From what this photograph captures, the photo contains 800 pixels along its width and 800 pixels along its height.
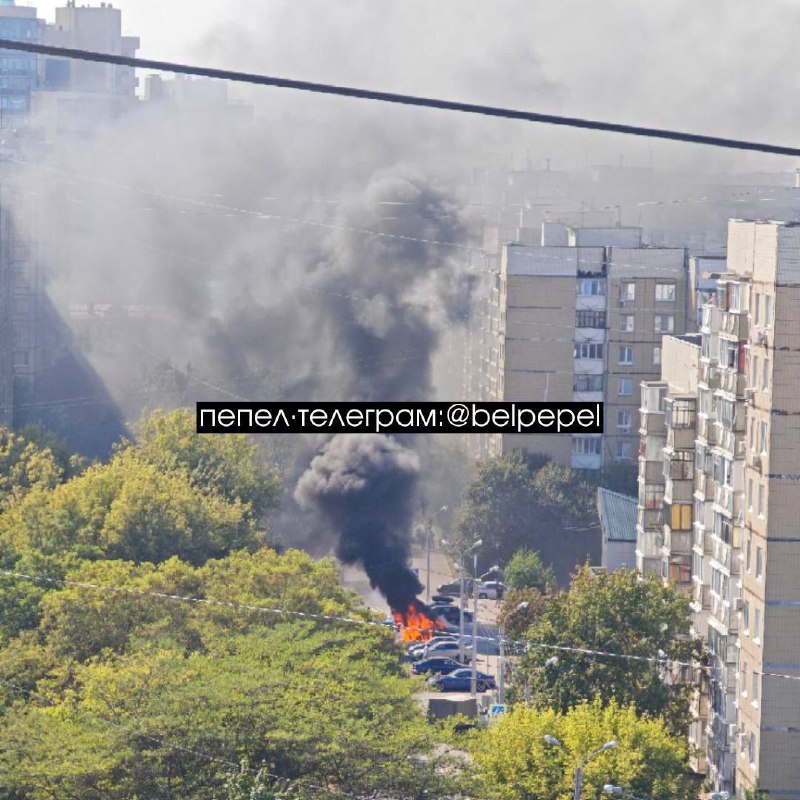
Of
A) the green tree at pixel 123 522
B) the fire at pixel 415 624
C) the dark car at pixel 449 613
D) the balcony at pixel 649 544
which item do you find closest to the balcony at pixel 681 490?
the balcony at pixel 649 544

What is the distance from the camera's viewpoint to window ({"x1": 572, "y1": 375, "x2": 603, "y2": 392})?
2196 inches

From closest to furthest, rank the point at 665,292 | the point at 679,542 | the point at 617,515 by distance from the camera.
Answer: the point at 679,542 < the point at 617,515 < the point at 665,292

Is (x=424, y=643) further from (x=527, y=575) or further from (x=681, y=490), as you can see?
(x=681, y=490)

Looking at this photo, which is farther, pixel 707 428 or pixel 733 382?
pixel 707 428

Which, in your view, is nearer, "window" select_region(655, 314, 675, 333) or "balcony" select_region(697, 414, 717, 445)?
"balcony" select_region(697, 414, 717, 445)

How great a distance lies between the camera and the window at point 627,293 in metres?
55.7

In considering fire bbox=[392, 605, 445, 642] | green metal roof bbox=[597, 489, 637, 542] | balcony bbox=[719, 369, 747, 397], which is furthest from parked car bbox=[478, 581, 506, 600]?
balcony bbox=[719, 369, 747, 397]

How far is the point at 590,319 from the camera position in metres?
55.7

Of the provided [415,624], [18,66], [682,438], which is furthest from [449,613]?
[18,66]

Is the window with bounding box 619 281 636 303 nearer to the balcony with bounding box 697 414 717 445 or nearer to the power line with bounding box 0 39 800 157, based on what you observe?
the balcony with bounding box 697 414 717 445

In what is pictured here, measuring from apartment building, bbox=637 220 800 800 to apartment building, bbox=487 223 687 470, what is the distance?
22991mm

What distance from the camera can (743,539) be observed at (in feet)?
90.6

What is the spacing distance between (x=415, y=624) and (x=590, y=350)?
13.2m

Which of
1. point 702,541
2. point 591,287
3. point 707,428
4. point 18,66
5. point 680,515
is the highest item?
point 18,66
